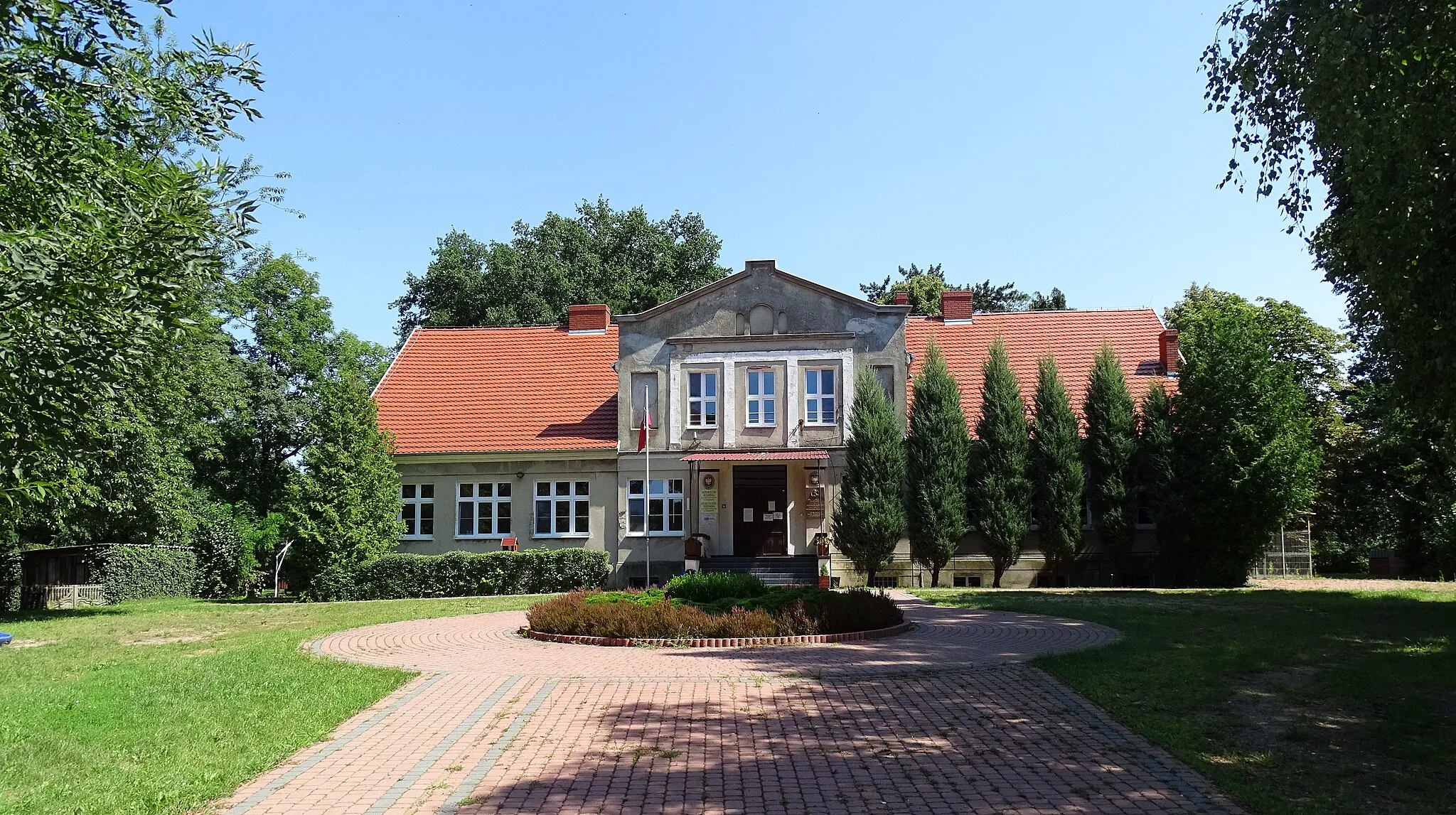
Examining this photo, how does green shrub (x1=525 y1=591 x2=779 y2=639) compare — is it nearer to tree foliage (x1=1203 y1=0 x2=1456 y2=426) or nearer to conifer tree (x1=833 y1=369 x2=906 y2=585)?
tree foliage (x1=1203 y1=0 x2=1456 y2=426)

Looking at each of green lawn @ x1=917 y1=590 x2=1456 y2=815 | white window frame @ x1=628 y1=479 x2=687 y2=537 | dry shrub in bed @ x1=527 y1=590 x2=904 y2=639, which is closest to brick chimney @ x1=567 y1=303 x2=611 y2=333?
white window frame @ x1=628 y1=479 x2=687 y2=537

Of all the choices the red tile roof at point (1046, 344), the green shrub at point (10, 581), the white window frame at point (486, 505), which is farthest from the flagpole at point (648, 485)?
the green shrub at point (10, 581)

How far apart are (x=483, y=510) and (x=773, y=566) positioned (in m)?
9.31

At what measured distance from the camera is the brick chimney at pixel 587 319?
1502 inches

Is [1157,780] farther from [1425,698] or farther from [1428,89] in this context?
[1428,89]

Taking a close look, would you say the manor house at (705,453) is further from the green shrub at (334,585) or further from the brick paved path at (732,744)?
the brick paved path at (732,744)

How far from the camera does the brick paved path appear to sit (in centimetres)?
745

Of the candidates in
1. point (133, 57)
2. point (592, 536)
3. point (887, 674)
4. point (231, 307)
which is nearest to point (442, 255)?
point (231, 307)

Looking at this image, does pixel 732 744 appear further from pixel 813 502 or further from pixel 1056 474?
pixel 1056 474

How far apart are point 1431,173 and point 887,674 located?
7789 millimetres

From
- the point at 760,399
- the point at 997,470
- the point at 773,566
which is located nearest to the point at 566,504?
the point at 760,399

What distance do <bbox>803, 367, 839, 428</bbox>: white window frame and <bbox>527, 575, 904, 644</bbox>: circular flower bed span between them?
13.8 m

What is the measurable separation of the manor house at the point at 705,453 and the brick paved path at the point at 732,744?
16493 millimetres

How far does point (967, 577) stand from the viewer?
30.4m
